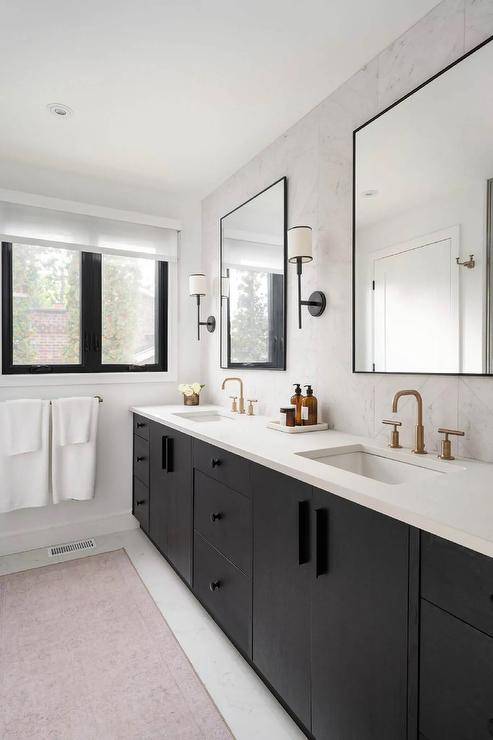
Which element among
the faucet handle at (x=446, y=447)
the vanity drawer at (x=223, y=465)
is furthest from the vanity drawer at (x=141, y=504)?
the faucet handle at (x=446, y=447)

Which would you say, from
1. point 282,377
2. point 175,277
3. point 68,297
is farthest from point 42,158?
point 282,377

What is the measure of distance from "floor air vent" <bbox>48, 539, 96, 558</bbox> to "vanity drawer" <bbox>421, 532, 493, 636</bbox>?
2464 mm

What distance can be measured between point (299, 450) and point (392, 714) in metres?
0.78

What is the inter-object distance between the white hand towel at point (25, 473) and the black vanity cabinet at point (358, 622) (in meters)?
2.07

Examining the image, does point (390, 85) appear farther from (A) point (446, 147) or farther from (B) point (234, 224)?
(B) point (234, 224)

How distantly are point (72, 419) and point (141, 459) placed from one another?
0.52 meters

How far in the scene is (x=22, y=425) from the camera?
8.55 feet

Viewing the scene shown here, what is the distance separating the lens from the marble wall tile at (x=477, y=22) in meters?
1.35

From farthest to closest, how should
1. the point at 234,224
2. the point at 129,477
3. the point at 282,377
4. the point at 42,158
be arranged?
the point at 129,477 < the point at 234,224 < the point at 42,158 < the point at 282,377

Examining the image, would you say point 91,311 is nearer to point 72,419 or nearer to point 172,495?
Result: point 72,419

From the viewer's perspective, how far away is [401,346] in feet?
5.46

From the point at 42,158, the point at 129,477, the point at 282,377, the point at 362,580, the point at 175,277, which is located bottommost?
the point at 129,477

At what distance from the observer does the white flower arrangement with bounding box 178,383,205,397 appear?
3.09m

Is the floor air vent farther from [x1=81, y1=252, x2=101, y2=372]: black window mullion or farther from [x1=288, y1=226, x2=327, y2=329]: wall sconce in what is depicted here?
[x1=288, y1=226, x2=327, y2=329]: wall sconce
